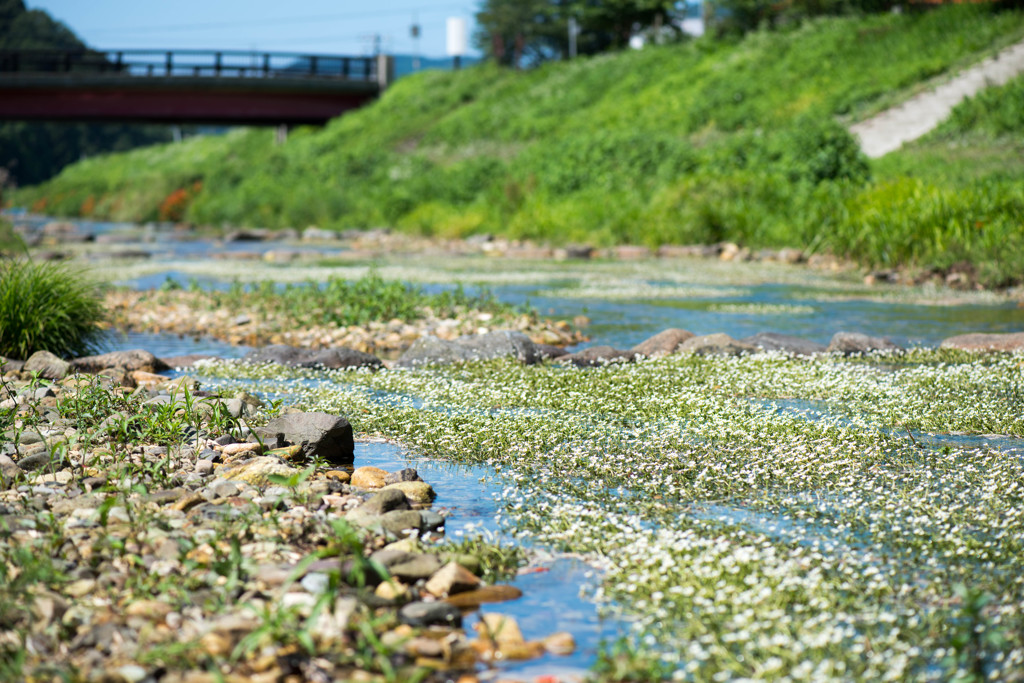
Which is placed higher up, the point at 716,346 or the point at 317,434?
the point at 716,346

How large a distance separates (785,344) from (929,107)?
23255mm

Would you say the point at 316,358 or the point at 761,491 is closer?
the point at 761,491

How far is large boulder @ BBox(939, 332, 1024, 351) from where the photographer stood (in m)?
10.6

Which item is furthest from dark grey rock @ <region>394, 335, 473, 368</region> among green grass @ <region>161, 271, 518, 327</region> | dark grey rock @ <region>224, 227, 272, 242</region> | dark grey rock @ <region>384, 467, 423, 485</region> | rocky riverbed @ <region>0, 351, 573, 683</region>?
dark grey rock @ <region>224, 227, 272, 242</region>

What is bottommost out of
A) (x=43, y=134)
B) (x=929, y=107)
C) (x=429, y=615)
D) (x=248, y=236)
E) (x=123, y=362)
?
(x=429, y=615)

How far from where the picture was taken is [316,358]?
33.8 ft

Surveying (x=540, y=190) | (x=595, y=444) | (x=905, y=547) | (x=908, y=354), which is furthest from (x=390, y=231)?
(x=905, y=547)

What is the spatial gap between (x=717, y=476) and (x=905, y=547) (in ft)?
4.48

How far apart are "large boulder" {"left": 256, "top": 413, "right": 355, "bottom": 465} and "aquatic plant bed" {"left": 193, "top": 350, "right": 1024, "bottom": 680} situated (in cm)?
60

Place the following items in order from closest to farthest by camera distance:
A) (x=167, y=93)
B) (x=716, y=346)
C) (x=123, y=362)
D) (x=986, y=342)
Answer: (x=123, y=362) → (x=716, y=346) → (x=986, y=342) → (x=167, y=93)

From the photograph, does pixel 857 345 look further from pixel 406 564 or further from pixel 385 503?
pixel 406 564

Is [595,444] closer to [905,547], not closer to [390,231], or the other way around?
[905,547]

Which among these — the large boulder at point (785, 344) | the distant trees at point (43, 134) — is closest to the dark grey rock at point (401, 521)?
the large boulder at point (785, 344)

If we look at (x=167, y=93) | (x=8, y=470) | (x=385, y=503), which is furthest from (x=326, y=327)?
(x=167, y=93)
